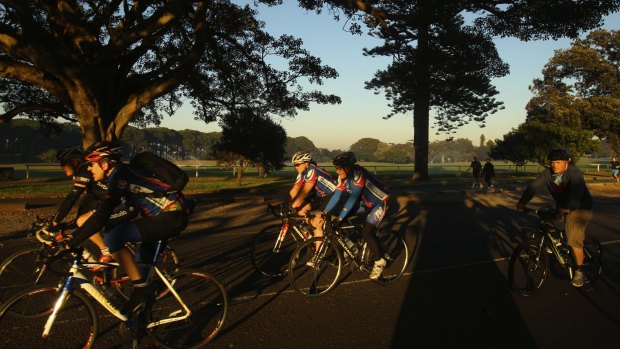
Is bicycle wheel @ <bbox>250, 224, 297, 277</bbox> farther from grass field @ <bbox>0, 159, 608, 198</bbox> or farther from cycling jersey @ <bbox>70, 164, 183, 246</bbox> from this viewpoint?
grass field @ <bbox>0, 159, 608, 198</bbox>

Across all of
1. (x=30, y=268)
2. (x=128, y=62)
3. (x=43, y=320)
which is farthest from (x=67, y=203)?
(x=128, y=62)

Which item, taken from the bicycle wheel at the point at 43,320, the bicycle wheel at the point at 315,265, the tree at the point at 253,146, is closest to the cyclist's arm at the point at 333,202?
the bicycle wheel at the point at 315,265

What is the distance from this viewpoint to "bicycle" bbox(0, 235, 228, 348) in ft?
11.8

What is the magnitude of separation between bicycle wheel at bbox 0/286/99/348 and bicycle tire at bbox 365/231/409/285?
12.0 ft

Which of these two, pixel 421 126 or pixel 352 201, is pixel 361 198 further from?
pixel 421 126

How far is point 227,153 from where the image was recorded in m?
36.9

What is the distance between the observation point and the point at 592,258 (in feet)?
19.7

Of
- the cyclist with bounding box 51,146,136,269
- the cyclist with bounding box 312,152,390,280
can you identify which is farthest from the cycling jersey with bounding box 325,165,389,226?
the cyclist with bounding box 51,146,136,269

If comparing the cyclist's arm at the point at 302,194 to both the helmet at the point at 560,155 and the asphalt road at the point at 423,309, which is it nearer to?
the asphalt road at the point at 423,309

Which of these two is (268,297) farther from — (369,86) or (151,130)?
(151,130)

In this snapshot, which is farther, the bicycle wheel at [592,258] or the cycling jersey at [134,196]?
the bicycle wheel at [592,258]

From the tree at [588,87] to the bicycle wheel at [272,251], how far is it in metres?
47.6

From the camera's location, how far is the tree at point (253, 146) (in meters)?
35.0

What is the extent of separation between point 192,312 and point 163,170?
1354 mm
